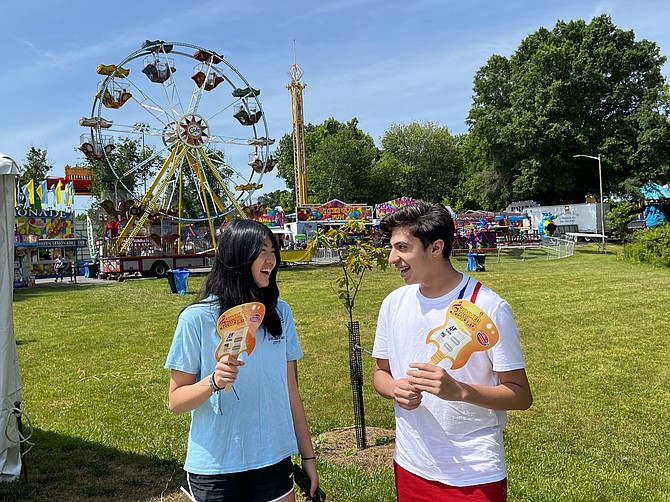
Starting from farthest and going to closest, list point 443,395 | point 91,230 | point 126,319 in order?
point 91,230, point 126,319, point 443,395

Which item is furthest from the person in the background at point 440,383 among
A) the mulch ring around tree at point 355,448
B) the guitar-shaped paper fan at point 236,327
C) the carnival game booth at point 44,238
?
the carnival game booth at point 44,238

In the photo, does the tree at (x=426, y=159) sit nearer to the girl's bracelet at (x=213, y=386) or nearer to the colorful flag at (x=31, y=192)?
the colorful flag at (x=31, y=192)

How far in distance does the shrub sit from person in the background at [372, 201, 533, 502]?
21962 millimetres

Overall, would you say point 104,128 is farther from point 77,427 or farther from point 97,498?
point 97,498

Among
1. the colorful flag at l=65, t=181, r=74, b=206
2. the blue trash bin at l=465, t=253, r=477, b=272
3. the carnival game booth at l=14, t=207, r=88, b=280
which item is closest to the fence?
the blue trash bin at l=465, t=253, r=477, b=272

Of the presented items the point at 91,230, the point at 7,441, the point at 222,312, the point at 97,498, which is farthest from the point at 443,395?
the point at 91,230

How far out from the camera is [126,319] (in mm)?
13086

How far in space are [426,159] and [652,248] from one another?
39867 mm

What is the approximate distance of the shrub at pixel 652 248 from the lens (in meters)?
21.1

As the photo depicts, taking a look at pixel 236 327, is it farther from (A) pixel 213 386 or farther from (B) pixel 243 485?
(B) pixel 243 485

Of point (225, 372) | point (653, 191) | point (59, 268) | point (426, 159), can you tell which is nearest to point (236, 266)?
point (225, 372)

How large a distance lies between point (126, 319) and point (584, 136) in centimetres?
3330

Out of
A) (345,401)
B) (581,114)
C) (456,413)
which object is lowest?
(345,401)

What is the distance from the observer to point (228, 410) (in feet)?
7.04
